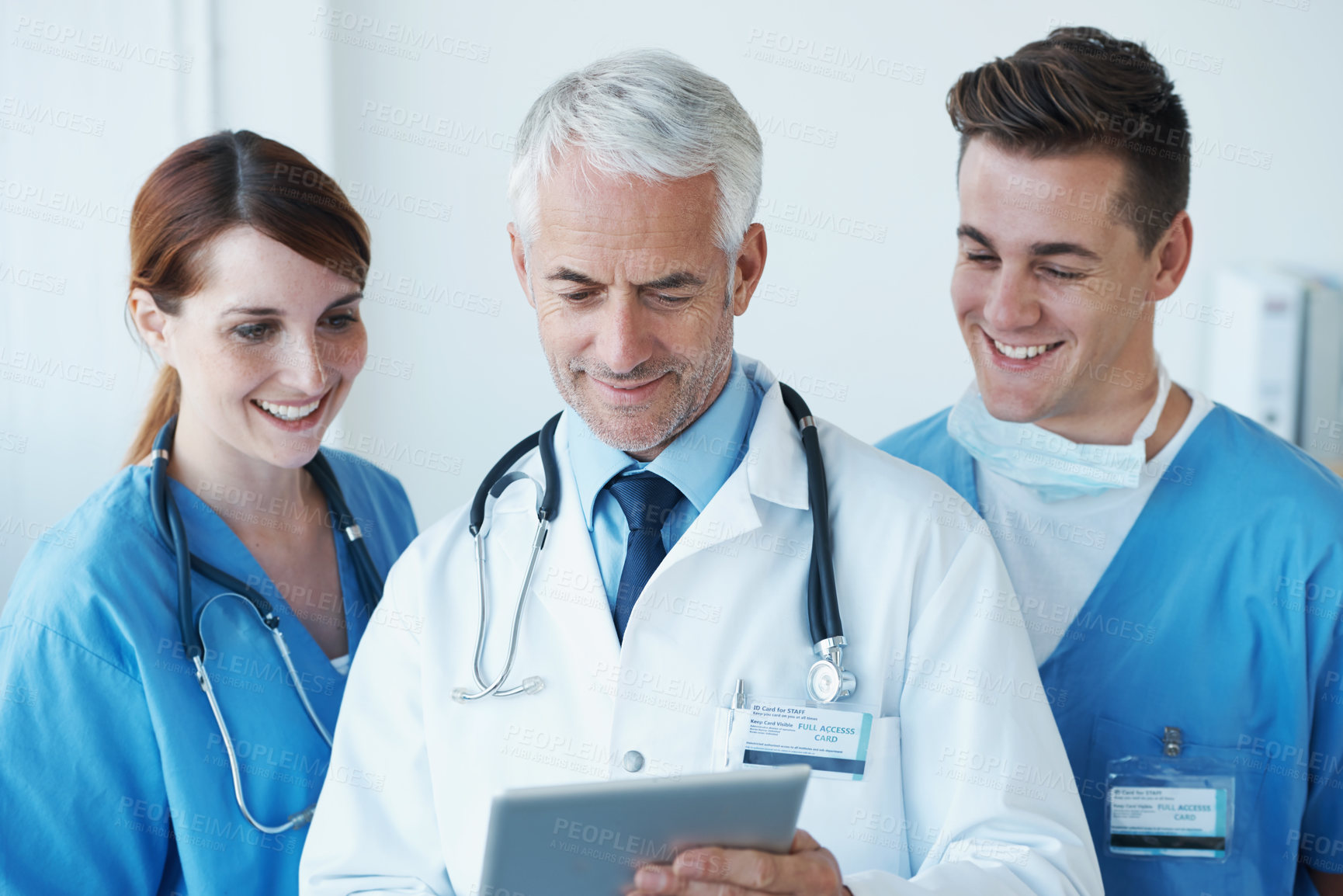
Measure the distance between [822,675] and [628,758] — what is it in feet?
0.78

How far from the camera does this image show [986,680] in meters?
1.17

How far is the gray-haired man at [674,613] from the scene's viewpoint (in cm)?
119

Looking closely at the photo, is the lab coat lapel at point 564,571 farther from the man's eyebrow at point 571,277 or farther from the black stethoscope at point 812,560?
the man's eyebrow at point 571,277

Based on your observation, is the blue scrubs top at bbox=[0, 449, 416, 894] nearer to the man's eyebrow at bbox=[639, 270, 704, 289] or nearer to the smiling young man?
the man's eyebrow at bbox=[639, 270, 704, 289]

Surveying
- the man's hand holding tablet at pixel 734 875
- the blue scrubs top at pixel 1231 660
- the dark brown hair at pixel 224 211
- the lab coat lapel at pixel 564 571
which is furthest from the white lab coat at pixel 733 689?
the dark brown hair at pixel 224 211

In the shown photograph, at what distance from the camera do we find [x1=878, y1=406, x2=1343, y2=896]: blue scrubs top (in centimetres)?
145

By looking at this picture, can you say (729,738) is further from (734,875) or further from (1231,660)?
(1231,660)

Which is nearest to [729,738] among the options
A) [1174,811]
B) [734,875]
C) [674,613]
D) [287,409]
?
[674,613]

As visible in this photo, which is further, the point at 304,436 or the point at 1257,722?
the point at 304,436

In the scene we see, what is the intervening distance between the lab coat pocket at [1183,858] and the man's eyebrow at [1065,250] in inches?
26.0

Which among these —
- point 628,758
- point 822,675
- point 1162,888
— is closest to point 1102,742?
point 1162,888

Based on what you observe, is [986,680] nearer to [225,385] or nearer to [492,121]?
[225,385]

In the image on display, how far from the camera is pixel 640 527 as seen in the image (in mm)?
1333

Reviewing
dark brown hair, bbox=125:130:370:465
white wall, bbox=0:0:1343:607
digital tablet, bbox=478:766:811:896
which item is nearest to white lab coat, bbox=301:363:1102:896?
digital tablet, bbox=478:766:811:896
